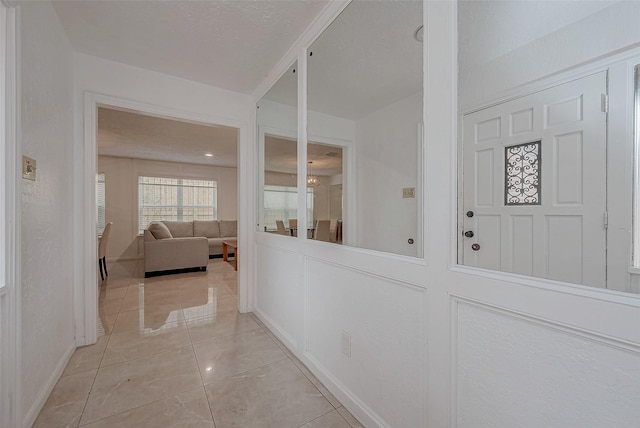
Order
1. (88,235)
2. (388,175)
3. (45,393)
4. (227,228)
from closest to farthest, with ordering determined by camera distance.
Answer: (388,175)
(45,393)
(88,235)
(227,228)

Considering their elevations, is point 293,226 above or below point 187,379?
above

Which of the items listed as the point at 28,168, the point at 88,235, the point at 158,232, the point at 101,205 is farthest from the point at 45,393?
the point at 101,205

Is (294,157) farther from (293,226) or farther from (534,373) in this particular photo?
(534,373)

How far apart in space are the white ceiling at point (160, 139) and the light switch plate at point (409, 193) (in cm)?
269

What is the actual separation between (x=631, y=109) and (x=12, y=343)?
7.86 ft

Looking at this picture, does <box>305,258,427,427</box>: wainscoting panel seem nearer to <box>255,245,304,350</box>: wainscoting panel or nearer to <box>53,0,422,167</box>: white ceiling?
<box>255,245,304,350</box>: wainscoting panel

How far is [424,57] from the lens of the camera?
1097 mm

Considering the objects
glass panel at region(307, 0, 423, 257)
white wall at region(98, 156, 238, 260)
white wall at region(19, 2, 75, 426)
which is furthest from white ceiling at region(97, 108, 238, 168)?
glass panel at region(307, 0, 423, 257)

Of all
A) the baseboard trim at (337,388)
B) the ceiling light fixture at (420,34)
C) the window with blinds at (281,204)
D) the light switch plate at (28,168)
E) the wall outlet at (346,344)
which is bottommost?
the baseboard trim at (337,388)

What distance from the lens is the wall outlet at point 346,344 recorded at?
153 cm

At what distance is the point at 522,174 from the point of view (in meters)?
0.83

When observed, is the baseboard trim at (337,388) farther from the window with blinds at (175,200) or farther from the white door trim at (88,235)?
the window with blinds at (175,200)

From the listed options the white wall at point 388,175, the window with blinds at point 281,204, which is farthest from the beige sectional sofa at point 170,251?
the white wall at point 388,175

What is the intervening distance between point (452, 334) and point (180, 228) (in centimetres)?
685
